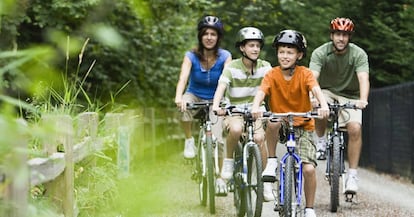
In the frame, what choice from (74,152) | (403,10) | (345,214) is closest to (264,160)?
(345,214)

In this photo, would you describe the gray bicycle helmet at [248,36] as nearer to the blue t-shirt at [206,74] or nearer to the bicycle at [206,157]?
the bicycle at [206,157]

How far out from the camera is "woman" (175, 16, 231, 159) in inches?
369

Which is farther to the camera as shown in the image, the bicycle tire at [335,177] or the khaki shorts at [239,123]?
the bicycle tire at [335,177]

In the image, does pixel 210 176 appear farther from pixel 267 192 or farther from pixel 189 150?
pixel 189 150

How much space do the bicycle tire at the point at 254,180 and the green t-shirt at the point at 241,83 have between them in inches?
32.5

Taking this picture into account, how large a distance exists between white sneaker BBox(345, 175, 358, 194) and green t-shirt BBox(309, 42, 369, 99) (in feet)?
3.16

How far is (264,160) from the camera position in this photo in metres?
7.93

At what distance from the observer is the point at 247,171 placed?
25.5ft

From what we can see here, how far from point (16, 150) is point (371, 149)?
53.1 ft

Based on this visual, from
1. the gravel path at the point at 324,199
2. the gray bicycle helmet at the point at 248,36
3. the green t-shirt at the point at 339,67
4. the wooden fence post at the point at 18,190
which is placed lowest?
the gravel path at the point at 324,199

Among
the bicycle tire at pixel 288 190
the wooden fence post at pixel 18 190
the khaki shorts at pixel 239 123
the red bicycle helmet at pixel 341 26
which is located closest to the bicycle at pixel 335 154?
the red bicycle helmet at pixel 341 26

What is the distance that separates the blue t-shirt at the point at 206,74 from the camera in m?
9.56

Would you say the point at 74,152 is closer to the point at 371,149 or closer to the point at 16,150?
the point at 16,150

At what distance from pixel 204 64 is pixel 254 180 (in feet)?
7.26
